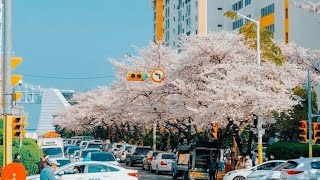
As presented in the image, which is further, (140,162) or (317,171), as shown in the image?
(140,162)

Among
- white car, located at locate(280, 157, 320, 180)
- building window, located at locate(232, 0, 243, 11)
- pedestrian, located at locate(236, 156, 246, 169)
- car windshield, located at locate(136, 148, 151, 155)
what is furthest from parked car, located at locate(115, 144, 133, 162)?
building window, located at locate(232, 0, 243, 11)

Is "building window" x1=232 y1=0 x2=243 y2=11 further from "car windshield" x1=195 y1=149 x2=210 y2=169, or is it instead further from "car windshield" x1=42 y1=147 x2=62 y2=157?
"car windshield" x1=195 y1=149 x2=210 y2=169

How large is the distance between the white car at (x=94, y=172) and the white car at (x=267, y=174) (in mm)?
5144

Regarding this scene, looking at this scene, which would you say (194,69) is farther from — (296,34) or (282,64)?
(296,34)

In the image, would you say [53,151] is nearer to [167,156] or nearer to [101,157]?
[167,156]

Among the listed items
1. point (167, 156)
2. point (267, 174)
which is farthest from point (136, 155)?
point (267, 174)

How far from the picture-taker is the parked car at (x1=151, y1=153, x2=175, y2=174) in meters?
44.6

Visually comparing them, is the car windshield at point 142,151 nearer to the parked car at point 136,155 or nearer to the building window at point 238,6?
the parked car at point 136,155

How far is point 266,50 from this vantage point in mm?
41438

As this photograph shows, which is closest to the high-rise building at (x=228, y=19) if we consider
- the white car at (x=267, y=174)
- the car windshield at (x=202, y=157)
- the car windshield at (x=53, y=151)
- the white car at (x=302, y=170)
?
the car windshield at (x=202, y=157)

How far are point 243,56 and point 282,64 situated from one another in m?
2.48

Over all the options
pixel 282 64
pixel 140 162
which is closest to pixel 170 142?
pixel 140 162

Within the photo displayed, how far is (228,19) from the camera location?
97.8m

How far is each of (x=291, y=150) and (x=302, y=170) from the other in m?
17.1
